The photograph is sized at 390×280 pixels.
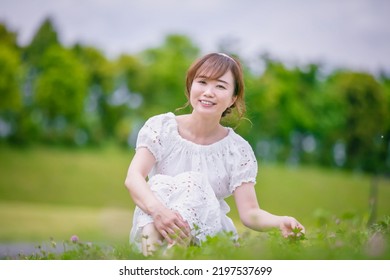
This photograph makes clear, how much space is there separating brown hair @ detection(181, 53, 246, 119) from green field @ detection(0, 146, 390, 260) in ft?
28.9

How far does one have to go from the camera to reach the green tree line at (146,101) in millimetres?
11859

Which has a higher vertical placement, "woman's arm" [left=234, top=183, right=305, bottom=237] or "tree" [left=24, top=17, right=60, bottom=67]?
"tree" [left=24, top=17, right=60, bottom=67]

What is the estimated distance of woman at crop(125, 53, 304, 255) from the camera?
226 cm

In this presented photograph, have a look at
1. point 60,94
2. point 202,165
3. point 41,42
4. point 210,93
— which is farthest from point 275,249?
point 60,94

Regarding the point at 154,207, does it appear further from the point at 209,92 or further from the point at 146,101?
the point at 146,101

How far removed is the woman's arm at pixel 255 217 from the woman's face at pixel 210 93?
351 mm

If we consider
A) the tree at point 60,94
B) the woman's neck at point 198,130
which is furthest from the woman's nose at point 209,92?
the tree at point 60,94

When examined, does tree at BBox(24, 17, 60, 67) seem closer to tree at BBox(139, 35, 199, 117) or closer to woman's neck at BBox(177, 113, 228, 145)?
tree at BBox(139, 35, 199, 117)

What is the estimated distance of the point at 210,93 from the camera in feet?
8.05

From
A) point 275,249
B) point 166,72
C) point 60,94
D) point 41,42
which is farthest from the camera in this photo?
point 166,72

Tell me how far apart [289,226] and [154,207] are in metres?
0.53

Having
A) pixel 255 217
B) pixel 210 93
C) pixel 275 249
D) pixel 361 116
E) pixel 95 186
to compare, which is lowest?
pixel 275 249

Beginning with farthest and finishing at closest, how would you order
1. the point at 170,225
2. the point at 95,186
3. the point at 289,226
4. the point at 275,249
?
the point at 95,186 < the point at 289,226 < the point at 170,225 < the point at 275,249

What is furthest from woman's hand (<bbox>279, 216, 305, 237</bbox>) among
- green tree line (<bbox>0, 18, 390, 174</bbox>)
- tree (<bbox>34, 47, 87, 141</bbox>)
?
tree (<bbox>34, 47, 87, 141</bbox>)
